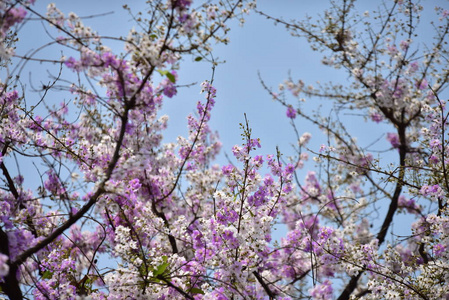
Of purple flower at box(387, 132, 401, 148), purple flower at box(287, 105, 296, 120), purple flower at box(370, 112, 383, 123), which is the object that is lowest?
purple flower at box(287, 105, 296, 120)

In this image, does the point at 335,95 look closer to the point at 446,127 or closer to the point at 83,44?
the point at 446,127

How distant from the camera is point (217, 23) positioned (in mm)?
3344

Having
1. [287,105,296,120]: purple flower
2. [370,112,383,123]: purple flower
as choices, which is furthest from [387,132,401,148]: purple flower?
[287,105,296,120]: purple flower

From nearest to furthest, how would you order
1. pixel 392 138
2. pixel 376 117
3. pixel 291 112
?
1. pixel 291 112
2. pixel 376 117
3. pixel 392 138

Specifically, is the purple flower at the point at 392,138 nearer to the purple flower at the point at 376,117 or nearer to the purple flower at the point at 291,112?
the purple flower at the point at 376,117

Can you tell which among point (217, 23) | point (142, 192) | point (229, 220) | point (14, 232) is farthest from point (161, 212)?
point (217, 23)

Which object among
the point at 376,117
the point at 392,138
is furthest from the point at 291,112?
the point at 392,138

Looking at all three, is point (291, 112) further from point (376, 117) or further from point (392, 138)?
point (392, 138)

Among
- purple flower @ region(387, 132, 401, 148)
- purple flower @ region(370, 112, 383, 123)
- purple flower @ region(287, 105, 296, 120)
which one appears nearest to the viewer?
purple flower @ region(287, 105, 296, 120)

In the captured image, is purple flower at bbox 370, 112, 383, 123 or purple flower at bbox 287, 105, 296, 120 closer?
purple flower at bbox 287, 105, 296, 120

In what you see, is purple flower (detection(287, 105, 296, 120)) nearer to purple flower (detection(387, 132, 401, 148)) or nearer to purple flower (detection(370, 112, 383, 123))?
purple flower (detection(370, 112, 383, 123))

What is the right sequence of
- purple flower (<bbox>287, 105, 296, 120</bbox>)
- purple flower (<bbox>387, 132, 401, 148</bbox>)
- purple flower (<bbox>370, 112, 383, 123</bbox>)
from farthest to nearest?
purple flower (<bbox>387, 132, 401, 148</bbox>) < purple flower (<bbox>370, 112, 383, 123</bbox>) < purple flower (<bbox>287, 105, 296, 120</bbox>)

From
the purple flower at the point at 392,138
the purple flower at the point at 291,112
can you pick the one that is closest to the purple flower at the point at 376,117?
the purple flower at the point at 392,138

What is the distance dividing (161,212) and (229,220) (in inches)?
92.2
